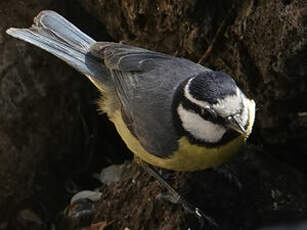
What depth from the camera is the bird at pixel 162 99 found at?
10.5ft

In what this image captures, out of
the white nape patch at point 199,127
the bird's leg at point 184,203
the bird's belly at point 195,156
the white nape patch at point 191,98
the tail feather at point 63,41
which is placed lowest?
the bird's leg at point 184,203

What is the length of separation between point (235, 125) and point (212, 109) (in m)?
0.14

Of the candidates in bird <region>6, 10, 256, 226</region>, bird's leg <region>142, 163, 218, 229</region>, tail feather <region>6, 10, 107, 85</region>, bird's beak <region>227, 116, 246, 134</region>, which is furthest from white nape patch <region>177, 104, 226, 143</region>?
tail feather <region>6, 10, 107, 85</region>

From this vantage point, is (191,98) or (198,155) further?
(198,155)

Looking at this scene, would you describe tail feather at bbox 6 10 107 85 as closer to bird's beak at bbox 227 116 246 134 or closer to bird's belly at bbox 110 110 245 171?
bird's belly at bbox 110 110 245 171

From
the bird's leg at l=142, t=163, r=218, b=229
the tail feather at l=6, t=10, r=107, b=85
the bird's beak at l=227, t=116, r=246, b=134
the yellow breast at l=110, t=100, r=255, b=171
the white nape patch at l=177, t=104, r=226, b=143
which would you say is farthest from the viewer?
the tail feather at l=6, t=10, r=107, b=85

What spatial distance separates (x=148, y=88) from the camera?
368cm

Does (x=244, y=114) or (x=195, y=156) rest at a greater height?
(x=244, y=114)

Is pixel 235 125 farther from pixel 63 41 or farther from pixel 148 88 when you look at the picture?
pixel 63 41

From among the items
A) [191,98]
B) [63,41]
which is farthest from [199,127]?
[63,41]

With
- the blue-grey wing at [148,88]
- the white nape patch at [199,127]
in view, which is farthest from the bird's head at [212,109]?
the blue-grey wing at [148,88]

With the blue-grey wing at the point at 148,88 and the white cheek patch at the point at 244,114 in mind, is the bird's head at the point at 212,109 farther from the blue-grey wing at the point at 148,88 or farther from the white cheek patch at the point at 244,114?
the blue-grey wing at the point at 148,88

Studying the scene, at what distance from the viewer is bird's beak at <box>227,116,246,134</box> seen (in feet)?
10.2

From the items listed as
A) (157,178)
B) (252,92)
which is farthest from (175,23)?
(157,178)
